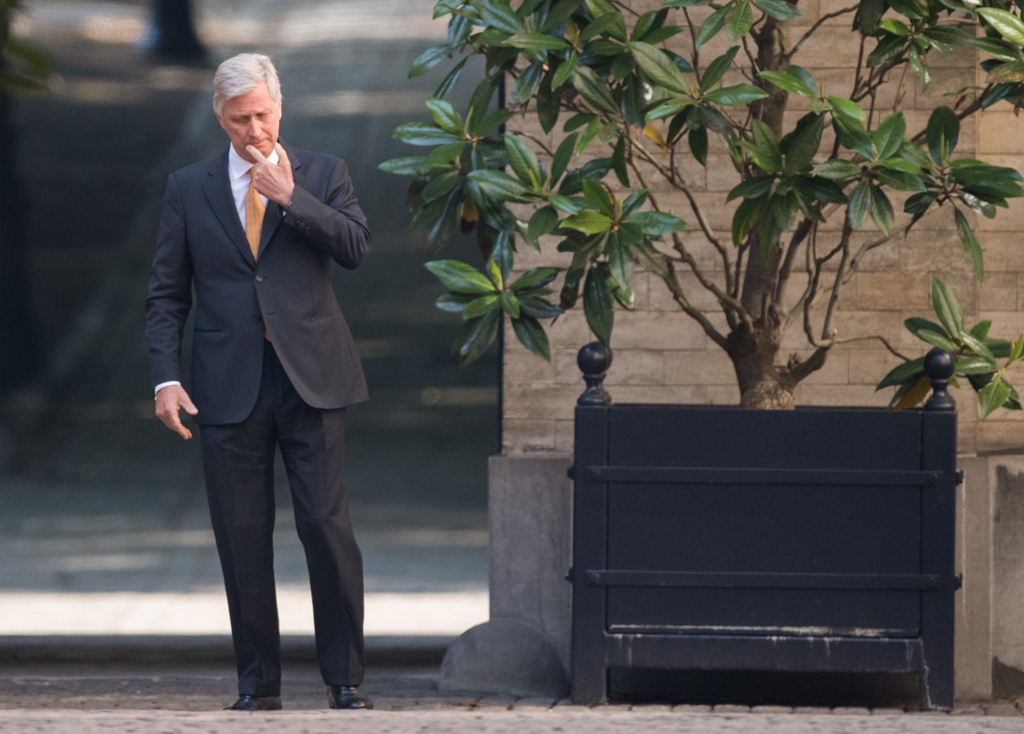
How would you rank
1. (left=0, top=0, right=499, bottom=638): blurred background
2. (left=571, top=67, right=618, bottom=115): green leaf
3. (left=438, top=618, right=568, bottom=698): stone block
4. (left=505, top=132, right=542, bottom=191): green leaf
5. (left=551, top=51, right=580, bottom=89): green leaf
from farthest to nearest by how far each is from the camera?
1. (left=0, top=0, right=499, bottom=638): blurred background
2. (left=438, top=618, right=568, bottom=698): stone block
3. (left=505, top=132, right=542, bottom=191): green leaf
4. (left=571, top=67, right=618, bottom=115): green leaf
5. (left=551, top=51, right=580, bottom=89): green leaf

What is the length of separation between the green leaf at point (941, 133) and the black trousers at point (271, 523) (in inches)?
69.5

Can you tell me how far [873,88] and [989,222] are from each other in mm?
930

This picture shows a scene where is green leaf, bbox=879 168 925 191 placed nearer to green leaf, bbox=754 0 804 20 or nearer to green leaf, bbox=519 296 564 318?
green leaf, bbox=754 0 804 20

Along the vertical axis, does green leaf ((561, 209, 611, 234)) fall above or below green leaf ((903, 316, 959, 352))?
above

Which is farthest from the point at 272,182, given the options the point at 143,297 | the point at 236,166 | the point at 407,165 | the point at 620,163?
the point at 143,297

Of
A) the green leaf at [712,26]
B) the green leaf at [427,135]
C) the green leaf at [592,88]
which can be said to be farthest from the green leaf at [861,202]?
the green leaf at [427,135]

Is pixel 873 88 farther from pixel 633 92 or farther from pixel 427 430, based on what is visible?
pixel 427 430

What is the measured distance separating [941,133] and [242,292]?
1923 mm

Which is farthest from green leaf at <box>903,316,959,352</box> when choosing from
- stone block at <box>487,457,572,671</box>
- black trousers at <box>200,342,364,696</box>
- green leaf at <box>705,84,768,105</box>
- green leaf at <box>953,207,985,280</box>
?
black trousers at <box>200,342,364,696</box>

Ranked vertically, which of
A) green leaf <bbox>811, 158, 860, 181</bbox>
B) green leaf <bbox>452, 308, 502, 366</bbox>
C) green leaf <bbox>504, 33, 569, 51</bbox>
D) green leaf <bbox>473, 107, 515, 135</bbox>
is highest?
green leaf <bbox>504, 33, 569, 51</bbox>

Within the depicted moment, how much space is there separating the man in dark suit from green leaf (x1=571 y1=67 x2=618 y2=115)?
0.72 meters

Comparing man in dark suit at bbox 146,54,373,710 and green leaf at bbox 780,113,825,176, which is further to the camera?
man in dark suit at bbox 146,54,373,710

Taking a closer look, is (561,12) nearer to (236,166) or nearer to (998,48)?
(236,166)

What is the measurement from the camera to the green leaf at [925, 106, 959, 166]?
11.8ft
